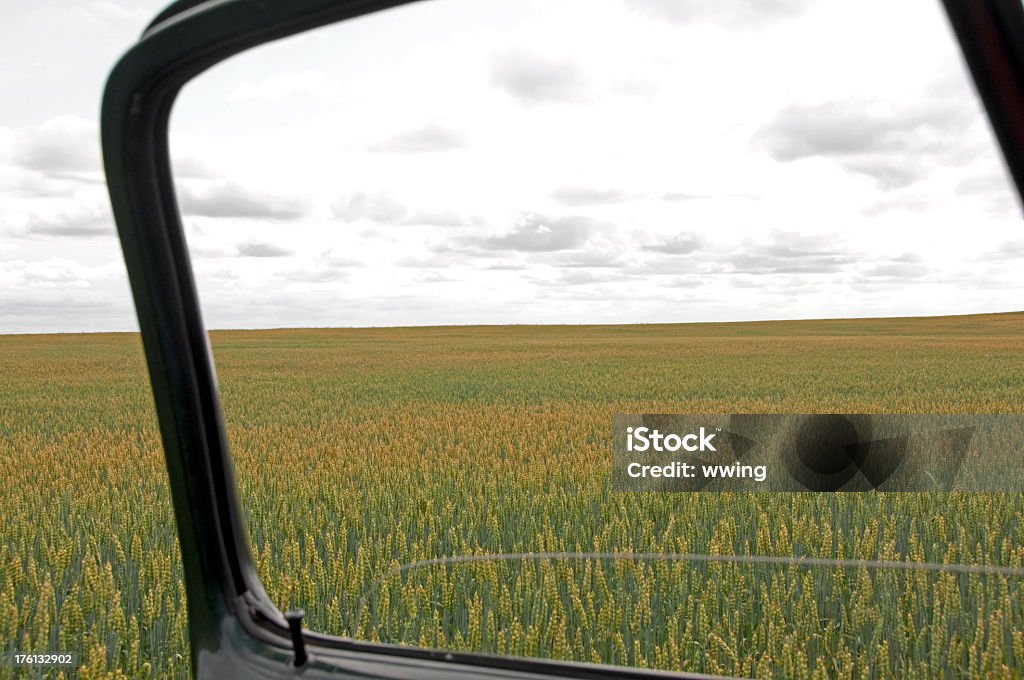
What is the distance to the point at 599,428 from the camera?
8078mm

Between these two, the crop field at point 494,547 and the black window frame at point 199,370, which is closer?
the black window frame at point 199,370

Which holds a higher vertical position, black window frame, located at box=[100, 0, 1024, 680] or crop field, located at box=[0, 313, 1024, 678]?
black window frame, located at box=[100, 0, 1024, 680]

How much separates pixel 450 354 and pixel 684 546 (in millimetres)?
21648

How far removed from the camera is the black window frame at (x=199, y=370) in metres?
0.70

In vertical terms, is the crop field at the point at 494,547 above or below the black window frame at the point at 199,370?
below

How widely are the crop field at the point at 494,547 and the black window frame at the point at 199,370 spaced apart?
7.5 inches

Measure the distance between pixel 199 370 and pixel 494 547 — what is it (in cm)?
152

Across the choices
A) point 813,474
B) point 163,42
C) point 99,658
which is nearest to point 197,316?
point 163,42

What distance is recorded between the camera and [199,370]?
896 millimetres

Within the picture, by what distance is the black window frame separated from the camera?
695 mm

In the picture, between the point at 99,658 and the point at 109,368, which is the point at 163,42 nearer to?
the point at 99,658

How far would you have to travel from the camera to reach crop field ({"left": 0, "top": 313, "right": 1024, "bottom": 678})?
1.28 metres

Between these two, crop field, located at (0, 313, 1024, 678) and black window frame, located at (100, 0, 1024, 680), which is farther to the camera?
crop field, located at (0, 313, 1024, 678)

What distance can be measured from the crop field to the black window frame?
0.62ft
